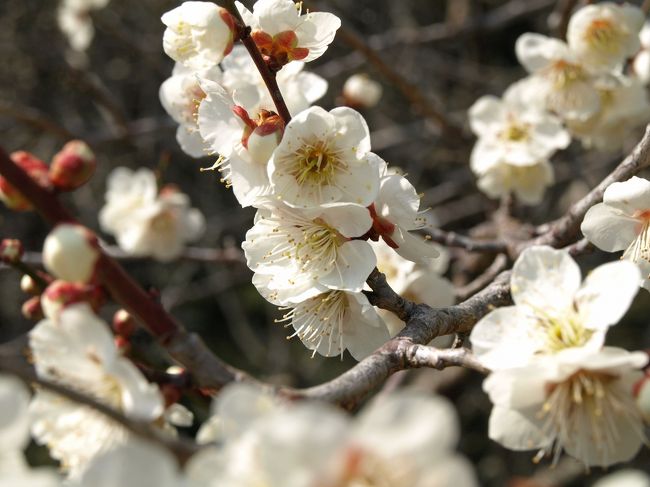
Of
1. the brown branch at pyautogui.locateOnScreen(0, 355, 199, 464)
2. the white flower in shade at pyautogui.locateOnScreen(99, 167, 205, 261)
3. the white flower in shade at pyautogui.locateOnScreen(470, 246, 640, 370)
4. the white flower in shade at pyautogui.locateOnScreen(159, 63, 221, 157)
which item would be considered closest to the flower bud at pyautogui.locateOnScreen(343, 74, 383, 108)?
the white flower in shade at pyautogui.locateOnScreen(99, 167, 205, 261)

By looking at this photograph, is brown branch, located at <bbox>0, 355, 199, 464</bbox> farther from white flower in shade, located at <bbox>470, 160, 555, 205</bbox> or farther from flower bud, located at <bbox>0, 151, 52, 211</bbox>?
white flower in shade, located at <bbox>470, 160, 555, 205</bbox>

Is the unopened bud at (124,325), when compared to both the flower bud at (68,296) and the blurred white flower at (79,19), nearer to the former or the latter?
the flower bud at (68,296)

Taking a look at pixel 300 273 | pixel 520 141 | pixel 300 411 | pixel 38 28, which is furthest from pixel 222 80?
pixel 38 28

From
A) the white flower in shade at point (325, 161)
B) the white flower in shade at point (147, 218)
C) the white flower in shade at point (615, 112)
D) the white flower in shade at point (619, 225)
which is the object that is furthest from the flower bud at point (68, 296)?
the white flower in shade at point (147, 218)

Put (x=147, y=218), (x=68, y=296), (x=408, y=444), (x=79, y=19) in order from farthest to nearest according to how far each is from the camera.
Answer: (x=79, y=19)
(x=147, y=218)
(x=68, y=296)
(x=408, y=444)

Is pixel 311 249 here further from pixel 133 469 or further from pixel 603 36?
pixel 603 36

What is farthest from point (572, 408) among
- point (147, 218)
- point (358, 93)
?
point (147, 218)
